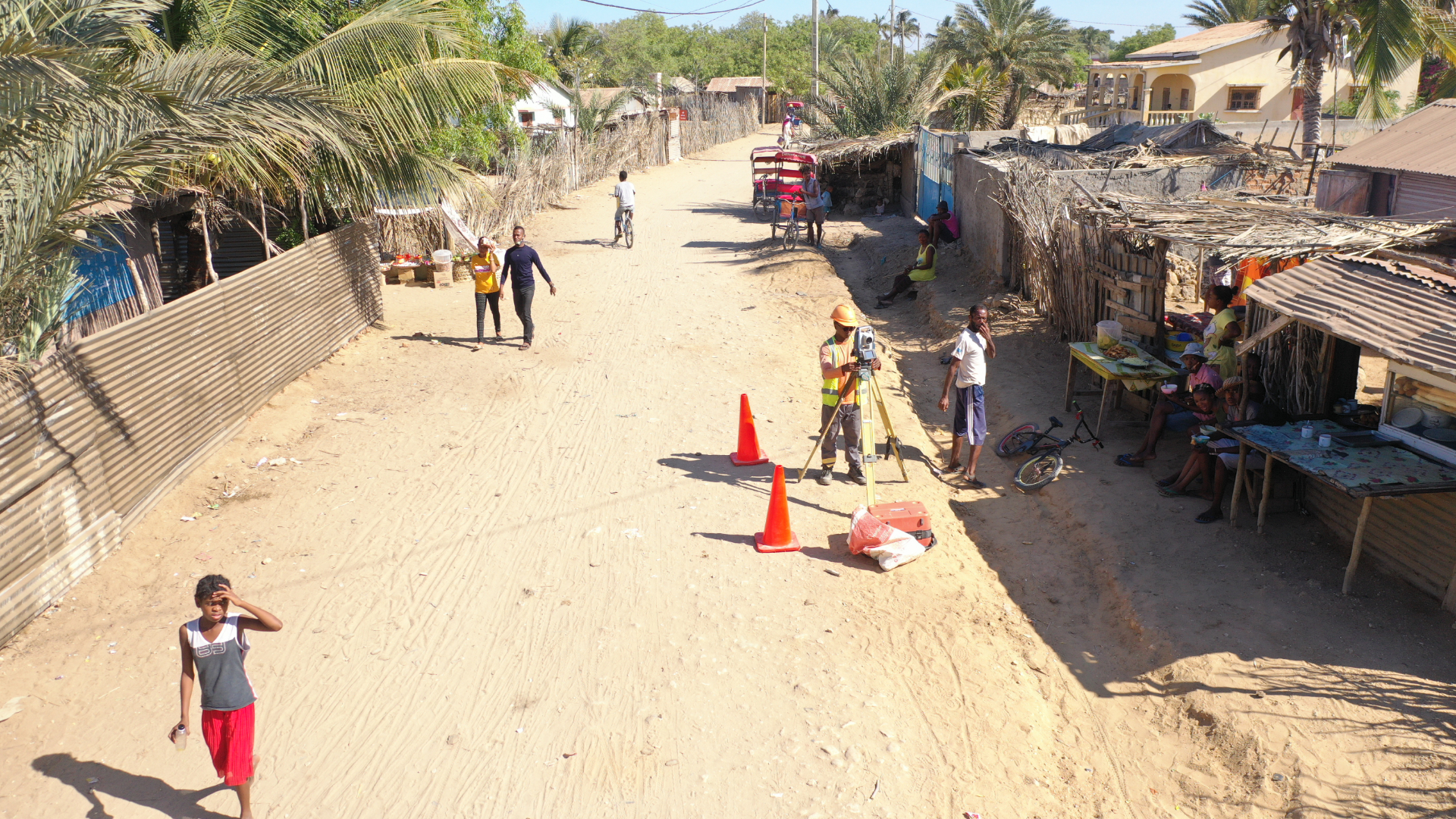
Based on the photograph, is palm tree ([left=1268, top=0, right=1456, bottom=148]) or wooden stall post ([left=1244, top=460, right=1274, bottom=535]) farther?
palm tree ([left=1268, top=0, right=1456, bottom=148])

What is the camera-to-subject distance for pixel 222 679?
4.56 m

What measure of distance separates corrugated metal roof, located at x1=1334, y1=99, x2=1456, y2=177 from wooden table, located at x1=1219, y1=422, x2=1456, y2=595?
1002 cm

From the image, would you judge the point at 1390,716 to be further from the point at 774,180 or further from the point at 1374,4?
the point at 774,180


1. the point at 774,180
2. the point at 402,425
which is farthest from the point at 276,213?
the point at 774,180

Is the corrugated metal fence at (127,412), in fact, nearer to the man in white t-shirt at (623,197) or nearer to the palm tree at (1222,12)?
the man in white t-shirt at (623,197)

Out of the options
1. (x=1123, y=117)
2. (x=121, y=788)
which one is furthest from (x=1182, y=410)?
(x=1123, y=117)

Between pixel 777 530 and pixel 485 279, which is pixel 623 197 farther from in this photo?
Result: pixel 777 530

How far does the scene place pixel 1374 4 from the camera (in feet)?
54.9

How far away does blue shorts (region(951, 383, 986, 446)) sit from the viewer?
29.7ft

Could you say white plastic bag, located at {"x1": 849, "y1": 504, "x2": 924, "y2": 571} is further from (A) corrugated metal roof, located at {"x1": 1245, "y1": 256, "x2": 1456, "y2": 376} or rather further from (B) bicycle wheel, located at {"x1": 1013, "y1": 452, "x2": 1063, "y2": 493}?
(A) corrugated metal roof, located at {"x1": 1245, "y1": 256, "x2": 1456, "y2": 376}

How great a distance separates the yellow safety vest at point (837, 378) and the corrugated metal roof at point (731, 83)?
6014cm

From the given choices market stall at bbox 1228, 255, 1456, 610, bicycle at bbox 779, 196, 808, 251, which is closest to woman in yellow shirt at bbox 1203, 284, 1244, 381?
market stall at bbox 1228, 255, 1456, 610

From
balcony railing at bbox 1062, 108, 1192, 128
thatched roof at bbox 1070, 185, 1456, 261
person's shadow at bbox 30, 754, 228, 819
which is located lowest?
person's shadow at bbox 30, 754, 228, 819

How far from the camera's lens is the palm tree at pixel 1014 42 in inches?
1187
